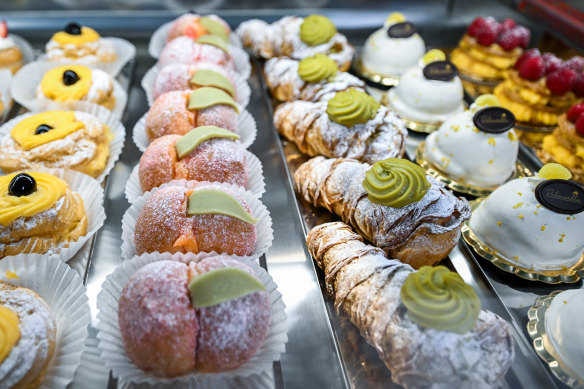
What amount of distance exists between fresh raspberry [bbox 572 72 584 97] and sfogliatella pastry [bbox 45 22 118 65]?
3400 millimetres

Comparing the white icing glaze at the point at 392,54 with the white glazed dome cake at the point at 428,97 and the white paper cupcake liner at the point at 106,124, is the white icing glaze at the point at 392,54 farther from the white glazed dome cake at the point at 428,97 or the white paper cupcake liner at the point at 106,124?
the white paper cupcake liner at the point at 106,124

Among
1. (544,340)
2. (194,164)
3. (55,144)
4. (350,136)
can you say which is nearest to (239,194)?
(194,164)

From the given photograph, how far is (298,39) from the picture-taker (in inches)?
148

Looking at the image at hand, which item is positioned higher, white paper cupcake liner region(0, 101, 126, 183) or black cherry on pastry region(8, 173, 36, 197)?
black cherry on pastry region(8, 173, 36, 197)

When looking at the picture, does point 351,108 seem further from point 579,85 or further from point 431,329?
point 579,85

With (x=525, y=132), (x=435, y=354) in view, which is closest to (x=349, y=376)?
Answer: (x=435, y=354)

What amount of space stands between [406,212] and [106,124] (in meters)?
2.00

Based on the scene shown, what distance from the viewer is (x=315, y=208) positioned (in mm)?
2650

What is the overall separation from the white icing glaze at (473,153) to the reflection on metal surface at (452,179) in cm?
3

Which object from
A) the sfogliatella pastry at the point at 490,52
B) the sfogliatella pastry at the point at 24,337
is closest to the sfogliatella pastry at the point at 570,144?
the sfogliatella pastry at the point at 490,52

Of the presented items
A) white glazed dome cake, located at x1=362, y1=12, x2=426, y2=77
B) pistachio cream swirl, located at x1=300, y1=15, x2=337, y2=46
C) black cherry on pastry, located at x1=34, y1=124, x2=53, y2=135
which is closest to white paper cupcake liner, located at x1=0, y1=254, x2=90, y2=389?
black cherry on pastry, located at x1=34, y1=124, x2=53, y2=135

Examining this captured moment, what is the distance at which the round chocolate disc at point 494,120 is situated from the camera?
2721 millimetres

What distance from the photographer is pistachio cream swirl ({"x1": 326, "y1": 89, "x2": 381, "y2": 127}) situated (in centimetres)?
279

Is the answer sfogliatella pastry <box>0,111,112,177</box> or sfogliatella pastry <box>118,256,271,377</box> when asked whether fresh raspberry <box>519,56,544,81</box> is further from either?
sfogliatella pastry <box>0,111,112,177</box>
